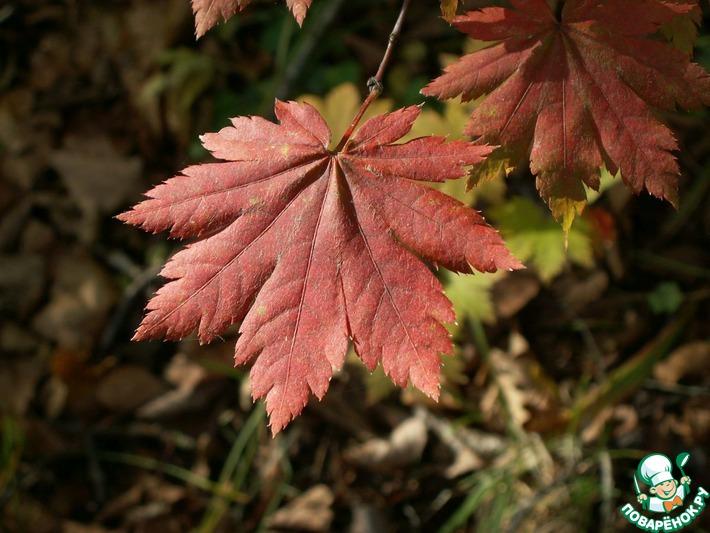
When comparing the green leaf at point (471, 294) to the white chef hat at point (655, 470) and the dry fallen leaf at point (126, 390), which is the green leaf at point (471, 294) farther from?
the dry fallen leaf at point (126, 390)

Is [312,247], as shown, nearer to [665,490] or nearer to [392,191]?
[392,191]

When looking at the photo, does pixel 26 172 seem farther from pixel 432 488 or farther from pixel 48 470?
pixel 432 488

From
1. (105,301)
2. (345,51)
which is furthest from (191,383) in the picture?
(345,51)

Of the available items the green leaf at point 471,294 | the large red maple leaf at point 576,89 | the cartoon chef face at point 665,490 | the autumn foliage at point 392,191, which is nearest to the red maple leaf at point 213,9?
the autumn foliage at point 392,191

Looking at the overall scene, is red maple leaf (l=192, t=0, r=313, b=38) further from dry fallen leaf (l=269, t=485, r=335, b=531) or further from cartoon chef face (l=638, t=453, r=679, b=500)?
dry fallen leaf (l=269, t=485, r=335, b=531)

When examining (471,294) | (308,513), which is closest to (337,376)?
(308,513)

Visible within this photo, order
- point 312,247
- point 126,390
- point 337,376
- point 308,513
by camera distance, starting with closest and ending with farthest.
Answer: point 312,247 < point 308,513 < point 337,376 < point 126,390

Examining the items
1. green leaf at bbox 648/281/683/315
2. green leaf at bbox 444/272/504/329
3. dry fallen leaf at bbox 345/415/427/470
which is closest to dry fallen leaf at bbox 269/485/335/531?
dry fallen leaf at bbox 345/415/427/470
